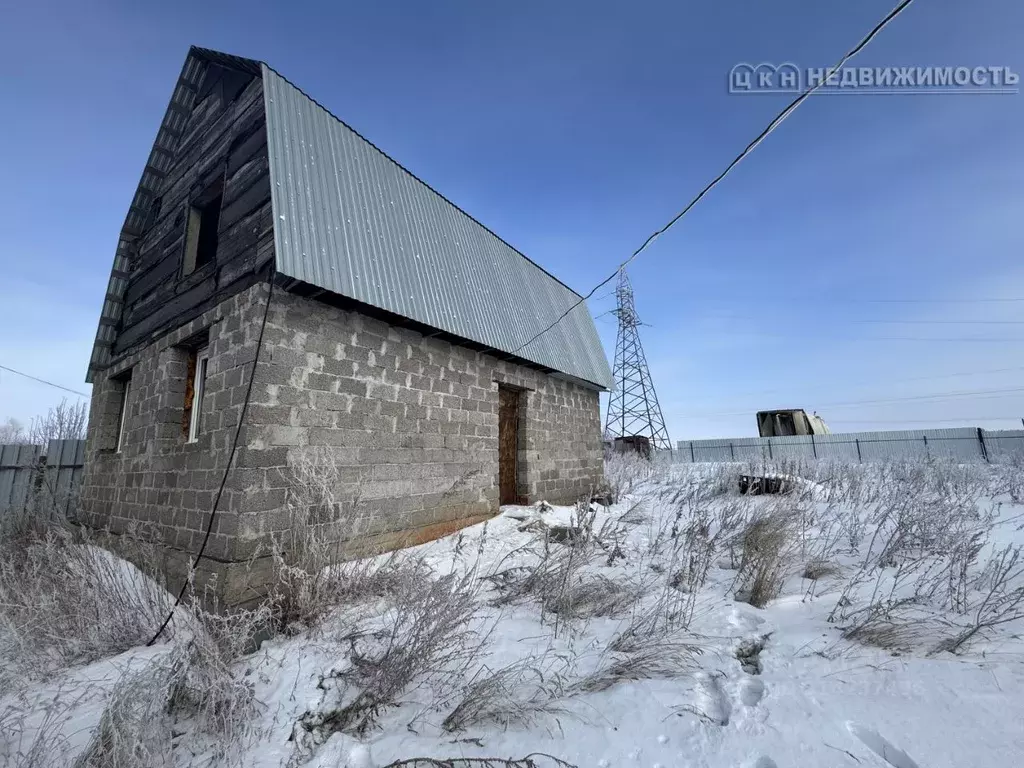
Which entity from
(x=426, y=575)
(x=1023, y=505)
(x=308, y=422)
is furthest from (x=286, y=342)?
(x=1023, y=505)

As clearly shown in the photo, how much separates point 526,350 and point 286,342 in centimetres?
427

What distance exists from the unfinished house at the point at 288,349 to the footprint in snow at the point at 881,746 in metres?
3.99

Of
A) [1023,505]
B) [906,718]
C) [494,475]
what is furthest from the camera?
[494,475]

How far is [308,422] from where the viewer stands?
4.93 metres

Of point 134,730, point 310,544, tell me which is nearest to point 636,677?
point 134,730

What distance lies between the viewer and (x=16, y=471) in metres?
8.89

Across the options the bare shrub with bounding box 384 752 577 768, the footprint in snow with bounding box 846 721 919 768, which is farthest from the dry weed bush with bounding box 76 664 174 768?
the footprint in snow with bounding box 846 721 919 768

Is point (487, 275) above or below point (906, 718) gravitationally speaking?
above

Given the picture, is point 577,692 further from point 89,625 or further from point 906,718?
point 89,625

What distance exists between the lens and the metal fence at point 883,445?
18.1m

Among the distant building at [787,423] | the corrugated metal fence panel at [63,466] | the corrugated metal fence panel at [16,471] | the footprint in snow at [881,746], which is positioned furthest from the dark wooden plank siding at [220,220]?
the distant building at [787,423]

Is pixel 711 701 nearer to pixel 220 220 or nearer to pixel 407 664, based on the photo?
pixel 407 664

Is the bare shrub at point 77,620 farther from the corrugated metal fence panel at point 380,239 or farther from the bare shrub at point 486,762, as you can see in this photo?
the corrugated metal fence panel at point 380,239

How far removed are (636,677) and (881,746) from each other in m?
1.21
